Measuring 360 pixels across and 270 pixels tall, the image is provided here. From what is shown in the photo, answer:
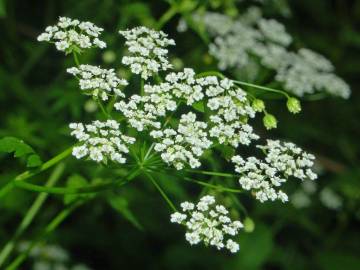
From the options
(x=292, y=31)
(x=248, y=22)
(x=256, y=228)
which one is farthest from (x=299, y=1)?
(x=256, y=228)

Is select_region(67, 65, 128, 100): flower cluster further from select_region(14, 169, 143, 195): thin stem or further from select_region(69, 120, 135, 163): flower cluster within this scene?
select_region(14, 169, 143, 195): thin stem

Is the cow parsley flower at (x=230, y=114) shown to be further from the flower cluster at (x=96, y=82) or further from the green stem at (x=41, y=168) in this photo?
the green stem at (x=41, y=168)

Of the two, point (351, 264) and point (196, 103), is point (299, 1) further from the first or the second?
point (196, 103)

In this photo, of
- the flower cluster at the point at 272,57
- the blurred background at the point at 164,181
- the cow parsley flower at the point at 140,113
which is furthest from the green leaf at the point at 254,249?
the cow parsley flower at the point at 140,113

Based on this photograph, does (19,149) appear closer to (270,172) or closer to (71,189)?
(71,189)

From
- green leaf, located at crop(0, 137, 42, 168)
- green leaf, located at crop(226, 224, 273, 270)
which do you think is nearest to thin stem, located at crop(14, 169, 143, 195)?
green leaf, located at crop(0, 137, 42, 168)
